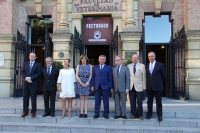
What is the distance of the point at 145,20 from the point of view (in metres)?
11.7

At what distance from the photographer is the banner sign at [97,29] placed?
451 inches

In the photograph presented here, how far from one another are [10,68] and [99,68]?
268 inches

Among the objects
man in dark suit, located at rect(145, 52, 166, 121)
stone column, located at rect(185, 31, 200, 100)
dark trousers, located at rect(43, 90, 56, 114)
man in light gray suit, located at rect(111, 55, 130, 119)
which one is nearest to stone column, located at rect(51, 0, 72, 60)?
dark trousers, located at rect(43, 90, 56, 114)

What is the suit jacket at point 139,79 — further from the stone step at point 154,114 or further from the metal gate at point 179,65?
the metal gate at point 179,65

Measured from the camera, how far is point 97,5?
11320 millimetres

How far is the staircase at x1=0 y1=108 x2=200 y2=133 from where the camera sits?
5.98 meters

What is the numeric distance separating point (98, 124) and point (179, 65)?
6172 millimetres

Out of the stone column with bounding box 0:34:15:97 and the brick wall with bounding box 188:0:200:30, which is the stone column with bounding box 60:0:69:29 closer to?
the stone column with bounding box 0:34:15:97

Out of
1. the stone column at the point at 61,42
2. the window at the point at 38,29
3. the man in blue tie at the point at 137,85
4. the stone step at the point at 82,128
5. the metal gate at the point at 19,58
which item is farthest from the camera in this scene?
the window at the point at 38,29

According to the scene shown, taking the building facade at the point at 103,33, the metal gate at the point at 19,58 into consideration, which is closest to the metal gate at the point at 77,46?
the building facade at the point at 103,33

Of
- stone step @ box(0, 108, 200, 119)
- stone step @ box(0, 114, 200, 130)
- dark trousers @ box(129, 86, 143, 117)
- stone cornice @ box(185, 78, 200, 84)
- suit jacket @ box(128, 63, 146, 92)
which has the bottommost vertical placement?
stone step @ box(0, 114, 200, 130)

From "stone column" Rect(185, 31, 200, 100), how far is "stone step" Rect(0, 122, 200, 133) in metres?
4.52

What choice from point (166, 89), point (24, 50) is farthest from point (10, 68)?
point (166, 89)

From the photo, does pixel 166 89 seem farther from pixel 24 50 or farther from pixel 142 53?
pixel 24 50
